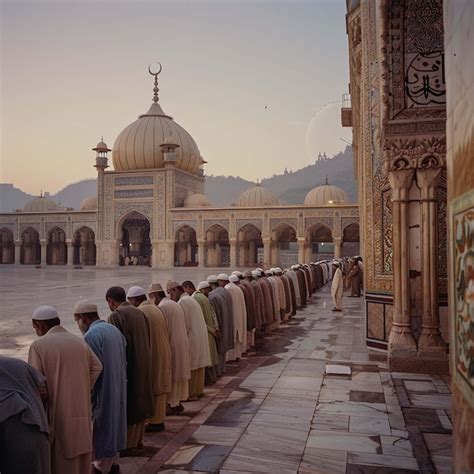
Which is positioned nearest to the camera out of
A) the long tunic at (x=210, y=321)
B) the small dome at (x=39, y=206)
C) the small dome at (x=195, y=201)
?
the long tunic at (x=210, y=321)

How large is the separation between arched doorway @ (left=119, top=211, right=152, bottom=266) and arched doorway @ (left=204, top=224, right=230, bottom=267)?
164 inches

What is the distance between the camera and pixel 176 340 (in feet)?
12.4

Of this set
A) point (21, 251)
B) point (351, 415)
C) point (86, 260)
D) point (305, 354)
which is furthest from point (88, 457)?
point (21, 251)

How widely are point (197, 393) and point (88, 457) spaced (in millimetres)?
1914

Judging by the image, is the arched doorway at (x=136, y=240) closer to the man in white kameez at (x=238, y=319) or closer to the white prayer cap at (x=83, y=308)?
the man in white kameez at (x=238, y=319)

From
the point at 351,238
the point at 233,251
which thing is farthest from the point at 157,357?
the point at 351,238

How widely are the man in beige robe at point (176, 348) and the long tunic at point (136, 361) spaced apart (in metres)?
0.59

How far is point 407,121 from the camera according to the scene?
16.2 ft

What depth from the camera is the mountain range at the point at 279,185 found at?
87.4 meters

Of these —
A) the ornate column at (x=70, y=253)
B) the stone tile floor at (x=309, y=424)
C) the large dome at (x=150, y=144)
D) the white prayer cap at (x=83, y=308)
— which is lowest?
the stone tile floor at (x=309, y=424)

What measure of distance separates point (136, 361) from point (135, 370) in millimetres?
58

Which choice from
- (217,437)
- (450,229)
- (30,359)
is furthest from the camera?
(217,437)

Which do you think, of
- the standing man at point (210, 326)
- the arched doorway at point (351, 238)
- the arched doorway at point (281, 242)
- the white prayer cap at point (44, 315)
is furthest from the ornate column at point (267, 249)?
the white prayer cap at point (44, 315)

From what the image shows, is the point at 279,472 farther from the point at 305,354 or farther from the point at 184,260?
the point at 184,260
